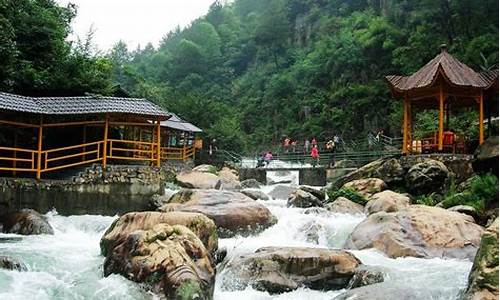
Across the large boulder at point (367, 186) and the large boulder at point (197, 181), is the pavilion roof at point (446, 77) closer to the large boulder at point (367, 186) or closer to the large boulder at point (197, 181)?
the large boulder at point (367, 186)

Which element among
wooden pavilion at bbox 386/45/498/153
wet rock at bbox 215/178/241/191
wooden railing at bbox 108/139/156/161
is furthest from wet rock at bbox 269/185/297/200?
wooden railing at bbox 108/139/156/161

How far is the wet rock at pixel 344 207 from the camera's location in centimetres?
1558

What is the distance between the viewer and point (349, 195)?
56.7 ft

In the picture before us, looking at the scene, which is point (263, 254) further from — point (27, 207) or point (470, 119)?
point (470, 119)

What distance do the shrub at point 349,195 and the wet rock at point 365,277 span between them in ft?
25.6

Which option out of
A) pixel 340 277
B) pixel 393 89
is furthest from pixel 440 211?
pixel 393 89

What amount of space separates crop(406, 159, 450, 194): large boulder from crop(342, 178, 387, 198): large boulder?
976mm

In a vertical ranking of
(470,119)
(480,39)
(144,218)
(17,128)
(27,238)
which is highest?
(480,39)

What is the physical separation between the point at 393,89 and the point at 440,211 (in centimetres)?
886

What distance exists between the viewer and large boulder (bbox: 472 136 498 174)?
46.6 ft

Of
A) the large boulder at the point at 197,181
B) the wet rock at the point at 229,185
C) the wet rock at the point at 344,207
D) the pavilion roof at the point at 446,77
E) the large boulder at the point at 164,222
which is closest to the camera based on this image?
the large boulder at the point at 164,222

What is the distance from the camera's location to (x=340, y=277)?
9.30 metres

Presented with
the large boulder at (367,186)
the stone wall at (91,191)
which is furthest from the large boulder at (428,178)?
the stone wall at (91,191)

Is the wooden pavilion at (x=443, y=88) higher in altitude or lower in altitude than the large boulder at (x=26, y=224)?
higher
